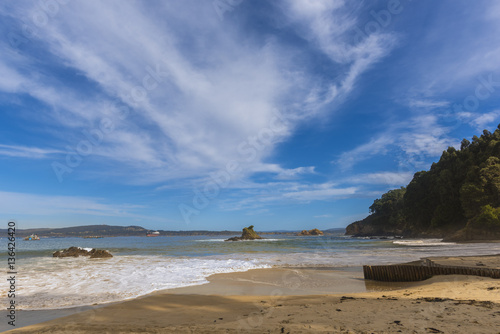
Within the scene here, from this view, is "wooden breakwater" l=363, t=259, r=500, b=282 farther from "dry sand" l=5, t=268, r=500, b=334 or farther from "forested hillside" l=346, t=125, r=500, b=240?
"forested hillside" l=346, t=125, r=500, b=240

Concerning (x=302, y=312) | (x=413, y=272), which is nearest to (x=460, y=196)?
(x=413, y=272)

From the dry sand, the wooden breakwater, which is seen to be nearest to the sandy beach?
the dry sand

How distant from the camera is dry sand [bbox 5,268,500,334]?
604 cm

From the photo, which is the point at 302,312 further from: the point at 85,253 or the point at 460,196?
the point at 460,196

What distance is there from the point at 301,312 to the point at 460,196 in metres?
72.4

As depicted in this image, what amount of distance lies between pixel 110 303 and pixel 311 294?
760 centimetres

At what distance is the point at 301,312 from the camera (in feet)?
24.7

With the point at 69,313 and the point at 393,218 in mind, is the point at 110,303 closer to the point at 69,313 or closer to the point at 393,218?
the point at 69,313

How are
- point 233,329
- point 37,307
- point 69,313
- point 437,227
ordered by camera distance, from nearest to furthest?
point 233,329 → point 69,313 → point 37,307 → point 437,227

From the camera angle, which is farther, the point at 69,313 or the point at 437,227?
the point at 437,227

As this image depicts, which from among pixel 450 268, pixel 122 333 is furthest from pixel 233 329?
pixel 450 268

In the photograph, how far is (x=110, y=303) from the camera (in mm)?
9844

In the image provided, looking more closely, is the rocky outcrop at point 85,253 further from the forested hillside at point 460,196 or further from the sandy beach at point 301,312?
the forested hillside at point 460,196

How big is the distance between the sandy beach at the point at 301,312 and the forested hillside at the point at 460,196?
49.3m
